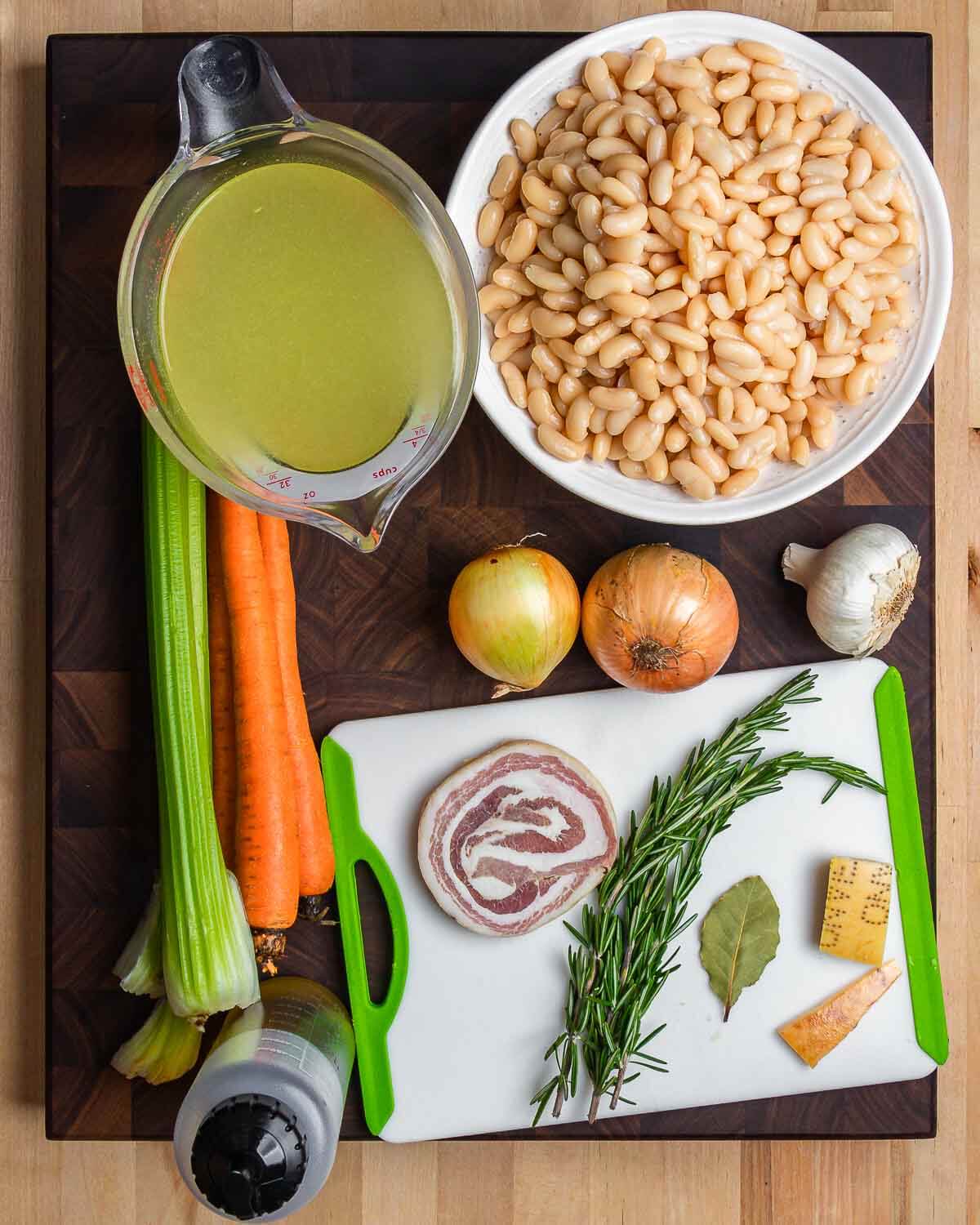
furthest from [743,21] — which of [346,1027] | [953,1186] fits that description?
[953,1186]

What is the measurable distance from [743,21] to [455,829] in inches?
34.9

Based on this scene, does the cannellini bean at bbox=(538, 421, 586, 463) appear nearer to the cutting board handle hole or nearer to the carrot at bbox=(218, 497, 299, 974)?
the carrot at bbox=(218, 497, 299, 974)

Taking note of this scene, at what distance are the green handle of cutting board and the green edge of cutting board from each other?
569mm

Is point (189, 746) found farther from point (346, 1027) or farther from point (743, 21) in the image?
point (743, 21)

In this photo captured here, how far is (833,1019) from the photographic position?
1.19 meters

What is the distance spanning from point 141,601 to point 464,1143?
75cm

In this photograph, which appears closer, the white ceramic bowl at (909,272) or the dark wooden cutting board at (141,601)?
the white ceramic bowl at (909,272)

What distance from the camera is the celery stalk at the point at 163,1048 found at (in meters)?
1.14

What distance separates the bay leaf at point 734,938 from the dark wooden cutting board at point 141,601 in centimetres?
16

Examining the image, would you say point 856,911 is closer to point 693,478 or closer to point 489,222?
point 693,478

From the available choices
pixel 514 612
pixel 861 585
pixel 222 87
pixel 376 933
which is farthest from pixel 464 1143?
A: pixel 222 87

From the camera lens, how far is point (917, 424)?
1179 mm

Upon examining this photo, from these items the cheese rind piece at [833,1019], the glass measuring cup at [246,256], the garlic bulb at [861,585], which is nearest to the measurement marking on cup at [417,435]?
the glass measuring cup at [246,256]

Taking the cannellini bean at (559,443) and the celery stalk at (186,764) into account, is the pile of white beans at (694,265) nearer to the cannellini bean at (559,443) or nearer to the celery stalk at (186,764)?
the cannellini bean at (559,443)
